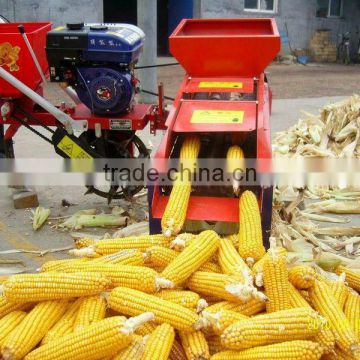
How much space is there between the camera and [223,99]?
15.0 feet

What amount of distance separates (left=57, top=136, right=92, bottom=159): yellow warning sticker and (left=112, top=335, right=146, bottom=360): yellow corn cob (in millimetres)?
2749

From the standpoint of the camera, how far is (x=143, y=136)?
812cm

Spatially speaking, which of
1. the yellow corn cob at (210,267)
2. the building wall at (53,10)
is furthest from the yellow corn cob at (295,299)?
the building wall at (53,10)

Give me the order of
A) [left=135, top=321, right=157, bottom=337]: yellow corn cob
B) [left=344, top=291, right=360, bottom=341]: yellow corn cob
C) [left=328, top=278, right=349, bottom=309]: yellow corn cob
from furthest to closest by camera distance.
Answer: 1. [left=328, top=278, right=349, bottom=309]: yellow corn cob
2. [left=344, top=291, right=360, bottom=341]: yellow corn cob
3. [left=135, top=321, right=157, bottom=337]: yellow corn cob

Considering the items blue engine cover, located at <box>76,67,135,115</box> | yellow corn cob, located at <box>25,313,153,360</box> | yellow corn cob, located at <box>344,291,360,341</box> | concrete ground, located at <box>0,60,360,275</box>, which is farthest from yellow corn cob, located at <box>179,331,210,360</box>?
blue engine cover, located at <box>76,67,135,115</box>

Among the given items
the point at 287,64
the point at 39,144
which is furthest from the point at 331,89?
the point at 39,144

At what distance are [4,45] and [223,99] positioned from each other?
2.06m

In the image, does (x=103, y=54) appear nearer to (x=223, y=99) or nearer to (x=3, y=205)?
(x=223, y=99)

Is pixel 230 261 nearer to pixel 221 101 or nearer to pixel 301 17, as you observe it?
pixel 221 101

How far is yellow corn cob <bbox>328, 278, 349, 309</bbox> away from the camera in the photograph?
288 centimetres

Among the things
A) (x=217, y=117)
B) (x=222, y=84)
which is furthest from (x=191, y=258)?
(x=222, y=84)

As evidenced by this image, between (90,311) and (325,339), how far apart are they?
113cm

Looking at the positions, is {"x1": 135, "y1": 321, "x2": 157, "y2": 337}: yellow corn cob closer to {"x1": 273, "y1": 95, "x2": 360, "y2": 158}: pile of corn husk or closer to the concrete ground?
the concrete ground

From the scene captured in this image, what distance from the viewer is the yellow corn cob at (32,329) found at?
2463mm
